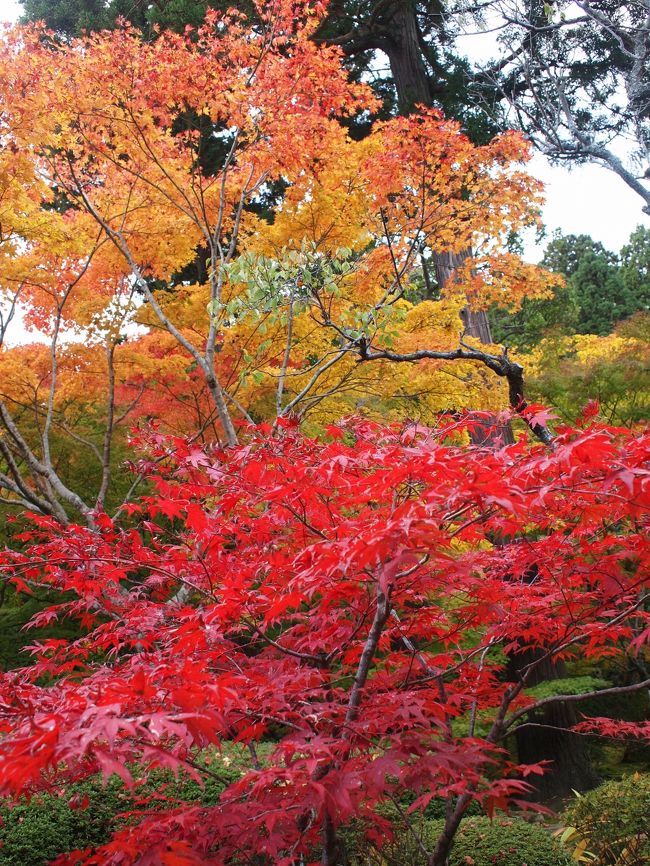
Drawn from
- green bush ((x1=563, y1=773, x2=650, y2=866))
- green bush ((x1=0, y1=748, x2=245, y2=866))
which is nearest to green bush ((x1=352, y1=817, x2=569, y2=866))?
green bush ((x1=563, y1=773, x2=650, y2=866))

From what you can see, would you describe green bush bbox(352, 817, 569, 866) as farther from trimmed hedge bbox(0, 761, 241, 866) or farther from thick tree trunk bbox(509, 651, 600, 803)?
thick tree trunk bbox(509, 651, 600, 803)

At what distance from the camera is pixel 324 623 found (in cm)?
301

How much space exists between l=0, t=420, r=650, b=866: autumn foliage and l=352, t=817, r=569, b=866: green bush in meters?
0.57

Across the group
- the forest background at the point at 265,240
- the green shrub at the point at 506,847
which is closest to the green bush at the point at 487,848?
the green shrub at the point at 506,847

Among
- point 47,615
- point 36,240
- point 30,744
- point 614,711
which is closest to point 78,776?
point 47,615

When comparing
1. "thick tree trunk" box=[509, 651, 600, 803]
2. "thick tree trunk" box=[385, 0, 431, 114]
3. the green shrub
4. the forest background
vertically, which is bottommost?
"thick tree trunk" box=[509, 651, 600, 803]

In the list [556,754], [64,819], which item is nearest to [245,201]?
[64,819]

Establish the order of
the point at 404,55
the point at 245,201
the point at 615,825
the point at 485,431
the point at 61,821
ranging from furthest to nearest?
the point at 404,55, the point at 245,201, the point at 485,431, the point at 61,821, the point at 615,825

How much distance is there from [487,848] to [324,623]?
269 cm

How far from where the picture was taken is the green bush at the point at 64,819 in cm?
470

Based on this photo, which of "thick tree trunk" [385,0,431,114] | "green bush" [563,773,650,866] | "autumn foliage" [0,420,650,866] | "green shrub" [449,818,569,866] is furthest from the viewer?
"thick tree trunk" [385,0,431,114]

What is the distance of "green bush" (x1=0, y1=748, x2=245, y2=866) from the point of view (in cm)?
470

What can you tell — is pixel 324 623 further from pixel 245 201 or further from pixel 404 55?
pixel 404 55

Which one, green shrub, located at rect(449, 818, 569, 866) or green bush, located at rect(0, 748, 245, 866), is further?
green bush, located at rect(0, 748, 245, 866)
